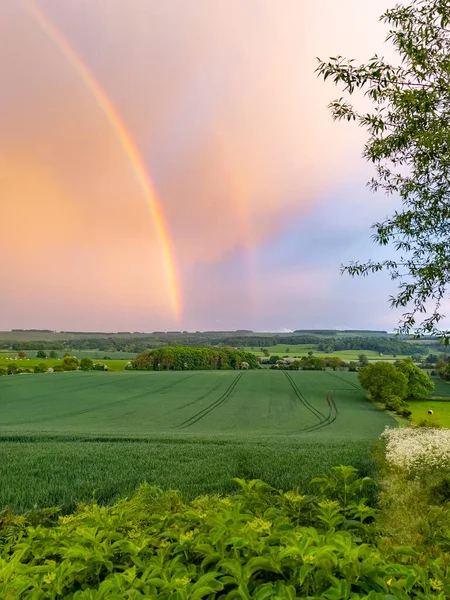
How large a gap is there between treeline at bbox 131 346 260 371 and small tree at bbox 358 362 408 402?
57.9m

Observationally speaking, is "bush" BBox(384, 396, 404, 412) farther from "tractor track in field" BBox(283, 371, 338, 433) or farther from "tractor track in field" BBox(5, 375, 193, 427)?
"tractor track in field" BBox(5, 375, 193, 427)

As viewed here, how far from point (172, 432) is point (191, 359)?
279ft

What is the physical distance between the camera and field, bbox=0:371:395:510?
24.4 ft

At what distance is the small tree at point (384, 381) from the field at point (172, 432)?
2.58 m

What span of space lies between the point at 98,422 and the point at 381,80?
38588 millimetres

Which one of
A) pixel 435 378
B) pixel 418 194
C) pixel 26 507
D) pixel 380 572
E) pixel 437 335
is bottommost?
pixel 435 378

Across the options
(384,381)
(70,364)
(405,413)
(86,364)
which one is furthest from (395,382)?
(70,364)

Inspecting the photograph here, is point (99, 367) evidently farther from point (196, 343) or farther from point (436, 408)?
point (436, 408)

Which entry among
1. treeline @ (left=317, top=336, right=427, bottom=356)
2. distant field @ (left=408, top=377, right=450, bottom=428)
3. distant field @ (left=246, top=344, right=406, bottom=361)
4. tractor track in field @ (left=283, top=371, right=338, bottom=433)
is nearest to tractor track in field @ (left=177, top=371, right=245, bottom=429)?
tractor track in field @ (left=283, top=371, right=338, bottom=433)

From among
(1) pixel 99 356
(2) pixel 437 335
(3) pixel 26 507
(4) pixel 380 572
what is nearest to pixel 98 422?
(3) pixel 26 507

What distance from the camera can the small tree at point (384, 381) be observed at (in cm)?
5609

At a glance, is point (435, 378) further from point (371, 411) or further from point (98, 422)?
point (98, 422)

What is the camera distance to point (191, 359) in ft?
366

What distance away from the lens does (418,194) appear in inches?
284
